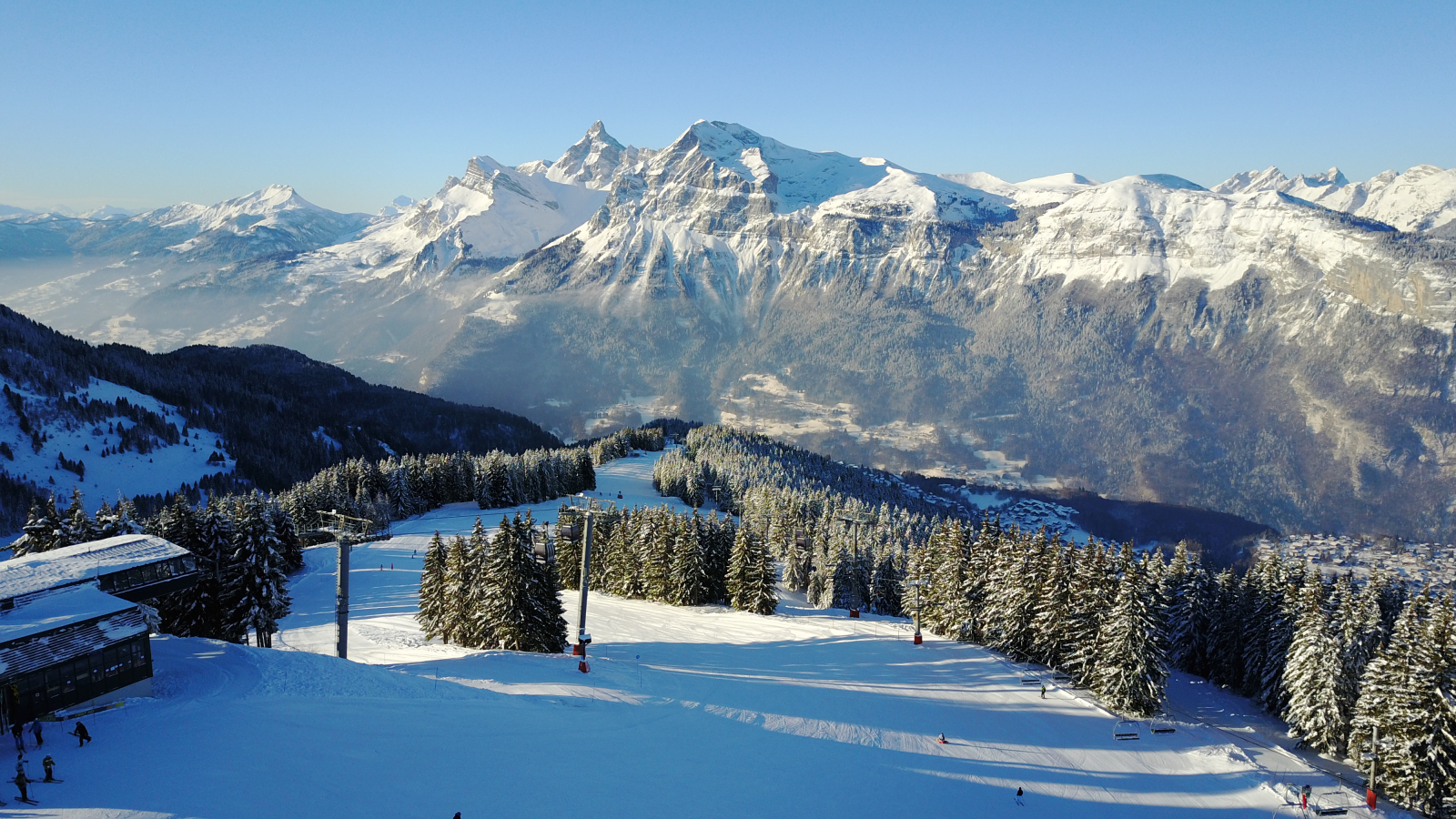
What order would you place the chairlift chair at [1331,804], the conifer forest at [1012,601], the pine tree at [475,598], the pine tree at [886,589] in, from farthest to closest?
the pine tree at [886,589] → the pine tree at [475,598] → the conifer forest at [1012,601] → the chairlift chair at [1331,804]

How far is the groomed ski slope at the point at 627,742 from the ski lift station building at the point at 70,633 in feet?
7.43

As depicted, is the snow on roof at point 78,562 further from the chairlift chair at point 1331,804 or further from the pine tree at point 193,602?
the chairlift chair at point 1331,804

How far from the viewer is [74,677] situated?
29.0 meters

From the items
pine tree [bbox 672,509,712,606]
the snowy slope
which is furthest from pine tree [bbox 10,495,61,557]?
the snowy slope

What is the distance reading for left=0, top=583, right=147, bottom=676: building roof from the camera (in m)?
27.5

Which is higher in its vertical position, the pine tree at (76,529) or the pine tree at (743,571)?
the pine tree at (76,529)

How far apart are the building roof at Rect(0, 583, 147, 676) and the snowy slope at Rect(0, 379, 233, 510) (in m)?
128

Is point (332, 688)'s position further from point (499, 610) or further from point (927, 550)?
point (927, 550)

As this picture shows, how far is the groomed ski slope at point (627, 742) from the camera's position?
79.2 feet

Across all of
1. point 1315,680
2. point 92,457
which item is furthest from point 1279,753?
point 92,457

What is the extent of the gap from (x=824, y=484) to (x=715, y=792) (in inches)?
5544

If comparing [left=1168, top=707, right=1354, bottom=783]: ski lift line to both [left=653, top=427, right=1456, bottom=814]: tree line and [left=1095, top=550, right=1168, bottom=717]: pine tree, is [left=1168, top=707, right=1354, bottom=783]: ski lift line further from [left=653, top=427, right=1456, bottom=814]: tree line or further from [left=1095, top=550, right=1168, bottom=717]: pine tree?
[left=1095, top=550, right=1168, bottom=717]: pine tree

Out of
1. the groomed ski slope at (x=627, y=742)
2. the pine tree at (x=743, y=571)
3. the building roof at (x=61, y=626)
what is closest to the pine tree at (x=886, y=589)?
the pine tree at (x=743, y=571)

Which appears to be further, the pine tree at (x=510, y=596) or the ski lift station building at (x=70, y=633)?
the pine tree at (x=510, y=596)
